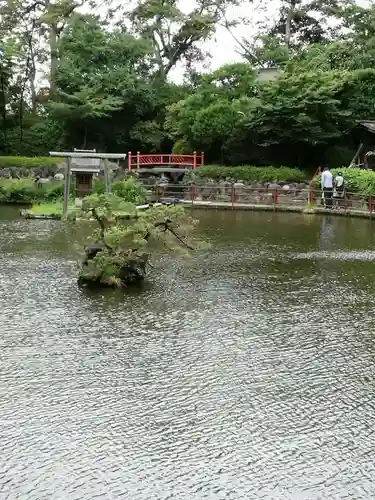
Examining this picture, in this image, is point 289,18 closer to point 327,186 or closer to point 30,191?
A: point 327,186

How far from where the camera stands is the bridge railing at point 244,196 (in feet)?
77.9

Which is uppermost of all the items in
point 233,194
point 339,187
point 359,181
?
point 359,181

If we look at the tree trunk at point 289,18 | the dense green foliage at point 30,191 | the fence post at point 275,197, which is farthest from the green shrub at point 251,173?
the tree trunk at point 289,18

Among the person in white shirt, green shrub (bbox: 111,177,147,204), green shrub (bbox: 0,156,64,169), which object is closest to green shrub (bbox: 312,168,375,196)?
the person in white shirt

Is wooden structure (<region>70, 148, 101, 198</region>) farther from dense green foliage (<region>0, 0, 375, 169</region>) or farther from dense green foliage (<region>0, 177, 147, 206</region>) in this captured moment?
dense green foliage (<region>0, 0, 375, 169</region>)

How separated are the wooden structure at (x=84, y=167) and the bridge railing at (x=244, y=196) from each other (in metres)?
2.94

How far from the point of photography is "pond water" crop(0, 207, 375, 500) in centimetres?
518

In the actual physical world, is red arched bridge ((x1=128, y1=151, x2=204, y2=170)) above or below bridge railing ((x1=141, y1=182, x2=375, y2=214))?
above

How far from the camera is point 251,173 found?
28.7 metres

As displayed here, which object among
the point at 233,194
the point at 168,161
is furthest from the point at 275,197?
the point at 168,161

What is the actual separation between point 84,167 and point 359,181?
9551 millimetres

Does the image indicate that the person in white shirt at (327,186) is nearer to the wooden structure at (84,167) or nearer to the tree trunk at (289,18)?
the wooden structure at (84,167)

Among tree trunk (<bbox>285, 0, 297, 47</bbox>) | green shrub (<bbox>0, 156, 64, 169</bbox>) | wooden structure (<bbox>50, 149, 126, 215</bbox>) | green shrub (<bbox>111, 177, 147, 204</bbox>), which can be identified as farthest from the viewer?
tree trunk (<bbox>285, 0, 297, 47</bbox>)

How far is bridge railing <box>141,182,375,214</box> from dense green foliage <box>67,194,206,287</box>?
41.1 ft
